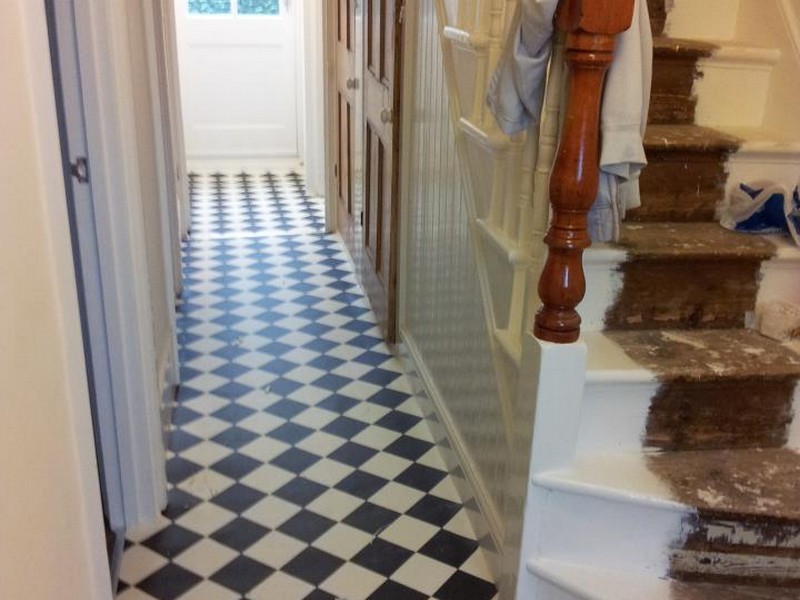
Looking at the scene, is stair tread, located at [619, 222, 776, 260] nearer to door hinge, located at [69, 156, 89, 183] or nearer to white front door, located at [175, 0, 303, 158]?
door hinge, located at [69, 156, 89, 183]

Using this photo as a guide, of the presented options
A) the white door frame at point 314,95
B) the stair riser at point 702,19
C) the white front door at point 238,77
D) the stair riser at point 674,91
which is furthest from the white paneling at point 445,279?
the white front door at point 238,77

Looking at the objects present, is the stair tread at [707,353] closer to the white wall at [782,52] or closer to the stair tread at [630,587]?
the stair tread at [630,587]

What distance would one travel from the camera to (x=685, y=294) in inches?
77.2

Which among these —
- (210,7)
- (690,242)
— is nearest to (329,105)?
(210,7)

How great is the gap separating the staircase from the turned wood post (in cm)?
23

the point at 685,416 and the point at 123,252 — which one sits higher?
the point at 123,252

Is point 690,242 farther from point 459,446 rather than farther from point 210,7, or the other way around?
point 210,7

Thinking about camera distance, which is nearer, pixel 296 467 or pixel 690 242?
pixel 690 242

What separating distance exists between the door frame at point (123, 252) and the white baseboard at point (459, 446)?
884 millimetres

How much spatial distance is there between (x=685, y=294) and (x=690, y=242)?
129 mm

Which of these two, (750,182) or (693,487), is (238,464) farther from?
(750,182)

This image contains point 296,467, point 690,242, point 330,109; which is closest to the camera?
point 690,242

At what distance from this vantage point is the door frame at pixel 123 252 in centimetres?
184

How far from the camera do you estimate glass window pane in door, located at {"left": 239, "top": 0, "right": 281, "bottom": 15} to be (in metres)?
6.05
